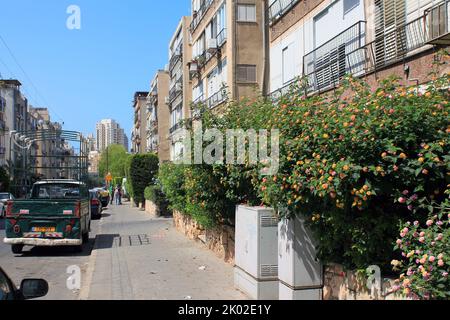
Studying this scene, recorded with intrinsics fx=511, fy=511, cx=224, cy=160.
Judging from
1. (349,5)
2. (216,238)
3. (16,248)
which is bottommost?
(16,248)

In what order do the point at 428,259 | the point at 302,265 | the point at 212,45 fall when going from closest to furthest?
the point at 428,259
the point at 302,265
the point at 212,45

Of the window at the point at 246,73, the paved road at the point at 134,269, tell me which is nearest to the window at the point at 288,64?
the window at the point at 246,73

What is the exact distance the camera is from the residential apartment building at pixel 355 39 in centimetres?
956

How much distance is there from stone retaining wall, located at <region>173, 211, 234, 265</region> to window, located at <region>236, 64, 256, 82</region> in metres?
7.86

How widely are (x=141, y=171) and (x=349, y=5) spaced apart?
24921 mm

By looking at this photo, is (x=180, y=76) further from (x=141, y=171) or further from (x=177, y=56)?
(x=141, y=171)

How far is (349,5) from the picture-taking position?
520 inches

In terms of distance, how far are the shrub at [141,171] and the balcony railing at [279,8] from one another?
18.2m

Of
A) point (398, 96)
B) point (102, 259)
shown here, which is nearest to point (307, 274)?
point (398, 96)

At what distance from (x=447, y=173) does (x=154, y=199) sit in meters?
24.8

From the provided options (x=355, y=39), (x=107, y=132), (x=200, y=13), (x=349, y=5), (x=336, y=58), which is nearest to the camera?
(x=355, y=39)

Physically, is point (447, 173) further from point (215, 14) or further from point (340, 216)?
point (215, 14)

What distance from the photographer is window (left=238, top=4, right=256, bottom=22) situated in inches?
894

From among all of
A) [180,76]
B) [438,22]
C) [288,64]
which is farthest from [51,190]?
[180,76]
